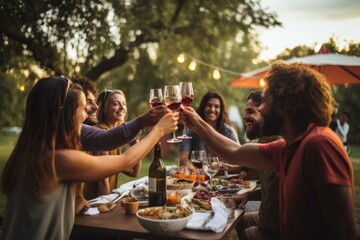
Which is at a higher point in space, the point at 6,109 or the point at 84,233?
the point at 6,109

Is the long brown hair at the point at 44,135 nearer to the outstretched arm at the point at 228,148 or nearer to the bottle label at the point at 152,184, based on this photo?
the bottle label at the point at 152,184

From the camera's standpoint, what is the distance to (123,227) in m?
2.09

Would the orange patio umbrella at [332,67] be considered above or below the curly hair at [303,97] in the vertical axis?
above

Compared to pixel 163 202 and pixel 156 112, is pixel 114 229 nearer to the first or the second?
pixel 163 202

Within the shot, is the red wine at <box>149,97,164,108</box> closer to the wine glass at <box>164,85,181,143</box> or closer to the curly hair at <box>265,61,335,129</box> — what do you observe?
the wine glass at <box>164,85,181,143</box>

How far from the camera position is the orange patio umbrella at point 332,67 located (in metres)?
5.95

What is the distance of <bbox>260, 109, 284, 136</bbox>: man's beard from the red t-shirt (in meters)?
0.17

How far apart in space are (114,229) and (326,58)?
5568 millimetres

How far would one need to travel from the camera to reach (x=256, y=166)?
2467 millimetres

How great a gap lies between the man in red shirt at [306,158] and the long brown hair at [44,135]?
1.21m

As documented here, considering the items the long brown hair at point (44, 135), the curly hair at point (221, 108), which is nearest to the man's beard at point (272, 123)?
the long brown hair at point (44, 135)

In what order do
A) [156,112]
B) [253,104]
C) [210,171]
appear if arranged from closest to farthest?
[156,112], [210,171], [253,104]

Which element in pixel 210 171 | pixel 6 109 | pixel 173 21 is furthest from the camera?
pixel 173 21

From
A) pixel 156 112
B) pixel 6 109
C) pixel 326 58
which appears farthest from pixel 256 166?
pixel 6 109
